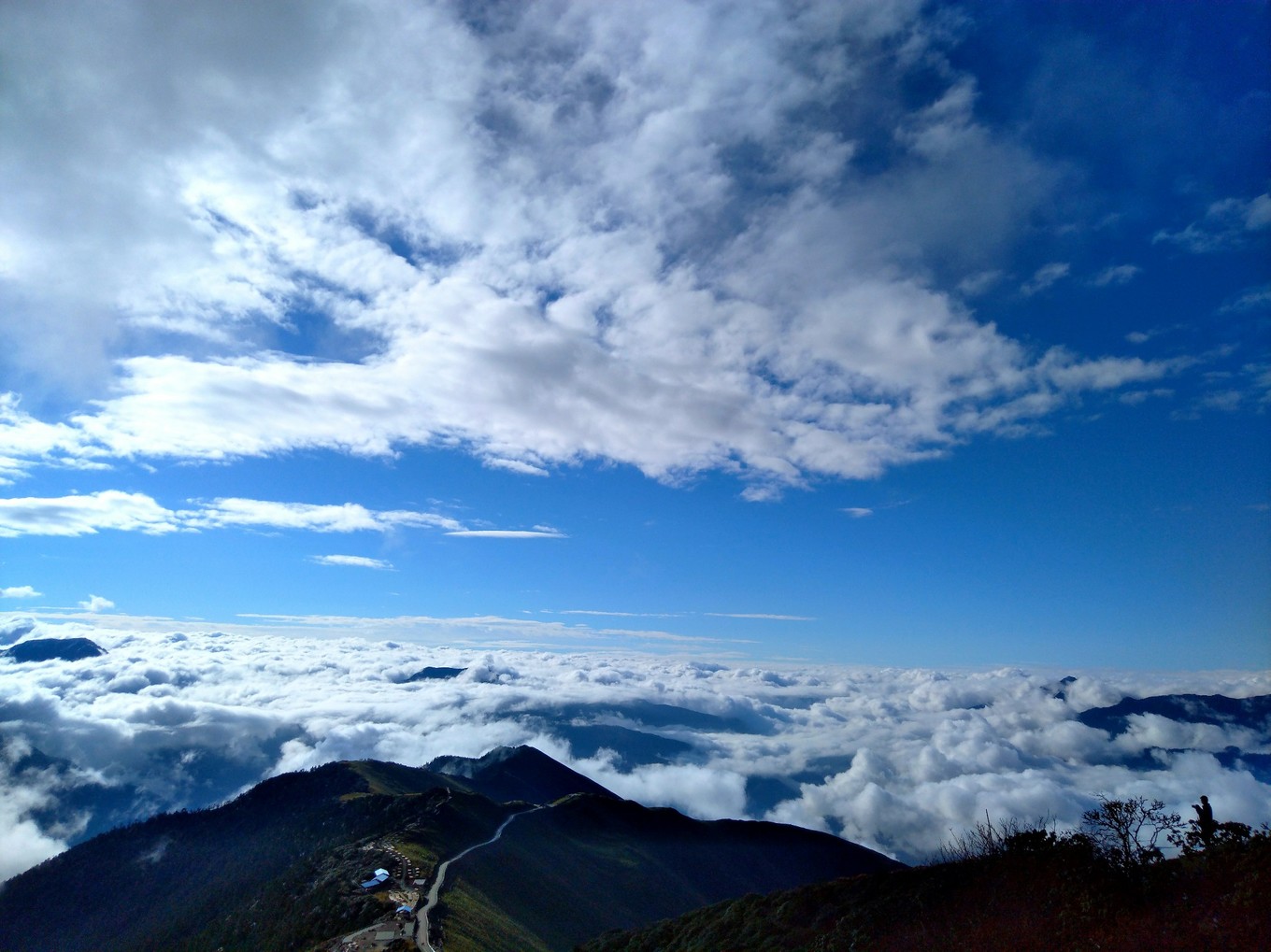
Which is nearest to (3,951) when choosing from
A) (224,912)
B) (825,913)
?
(224,912)

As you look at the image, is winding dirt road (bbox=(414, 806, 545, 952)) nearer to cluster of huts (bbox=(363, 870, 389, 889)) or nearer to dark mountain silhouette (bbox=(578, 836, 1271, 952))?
cluster of huts (bbox=(363, 870, 389, 889))

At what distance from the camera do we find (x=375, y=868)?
9225 centimetres

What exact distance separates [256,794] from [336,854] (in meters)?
105

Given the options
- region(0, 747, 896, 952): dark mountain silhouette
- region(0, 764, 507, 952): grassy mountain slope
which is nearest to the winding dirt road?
region(0, 747, 896, 952): dark mountain silhouette

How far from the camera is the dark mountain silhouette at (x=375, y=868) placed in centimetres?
8644

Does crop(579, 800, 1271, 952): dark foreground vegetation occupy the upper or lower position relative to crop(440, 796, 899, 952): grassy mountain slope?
upper

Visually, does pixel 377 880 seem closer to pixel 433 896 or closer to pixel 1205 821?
pixel 433 896

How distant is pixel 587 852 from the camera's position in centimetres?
14525

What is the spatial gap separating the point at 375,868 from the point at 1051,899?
300ft

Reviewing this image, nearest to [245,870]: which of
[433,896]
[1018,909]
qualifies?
[433,896]

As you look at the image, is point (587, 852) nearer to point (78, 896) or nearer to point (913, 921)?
point (913, 921)

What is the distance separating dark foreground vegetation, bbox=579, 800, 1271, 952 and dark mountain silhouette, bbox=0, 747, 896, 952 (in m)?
33.3

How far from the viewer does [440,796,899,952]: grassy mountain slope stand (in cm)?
8312

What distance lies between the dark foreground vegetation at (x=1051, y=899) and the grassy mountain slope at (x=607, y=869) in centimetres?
3341
